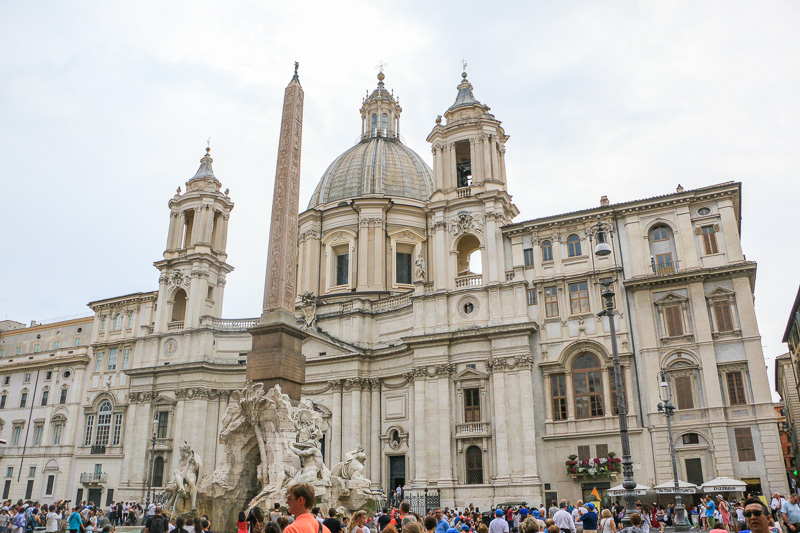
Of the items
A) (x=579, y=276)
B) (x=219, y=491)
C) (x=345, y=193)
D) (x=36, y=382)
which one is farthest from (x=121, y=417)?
(x=579, y=276)

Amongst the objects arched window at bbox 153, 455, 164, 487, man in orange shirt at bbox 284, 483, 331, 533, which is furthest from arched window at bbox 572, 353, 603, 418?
man in orange shirt at bbox 284, 483, 331, 533

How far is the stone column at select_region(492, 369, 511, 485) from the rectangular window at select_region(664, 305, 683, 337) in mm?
8936

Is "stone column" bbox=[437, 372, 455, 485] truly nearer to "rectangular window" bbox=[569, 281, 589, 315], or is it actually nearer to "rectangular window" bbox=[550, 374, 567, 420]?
"rectangular window" bbox=[550, 374, 567, 420]

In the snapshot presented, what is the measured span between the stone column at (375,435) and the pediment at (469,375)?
6.48 m

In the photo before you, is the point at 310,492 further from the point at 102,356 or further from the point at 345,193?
the point at 102,356

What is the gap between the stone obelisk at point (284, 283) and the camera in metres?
22.1

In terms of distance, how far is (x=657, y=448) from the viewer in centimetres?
3136

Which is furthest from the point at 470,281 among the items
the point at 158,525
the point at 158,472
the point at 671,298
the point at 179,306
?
the point at 158,525

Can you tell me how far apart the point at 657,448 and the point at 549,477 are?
556 centimetres

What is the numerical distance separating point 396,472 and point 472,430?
21.0 ft

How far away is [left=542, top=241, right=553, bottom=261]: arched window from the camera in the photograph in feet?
122

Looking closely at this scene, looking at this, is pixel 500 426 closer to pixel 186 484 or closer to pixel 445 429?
pixel 445 429

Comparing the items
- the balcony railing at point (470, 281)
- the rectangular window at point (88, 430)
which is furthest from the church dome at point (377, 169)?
the rectangular window at point (88, 430)

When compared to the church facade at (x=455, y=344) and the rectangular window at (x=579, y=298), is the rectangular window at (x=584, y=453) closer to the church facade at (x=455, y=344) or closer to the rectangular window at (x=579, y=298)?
the church facade at (x=455, y=344)
